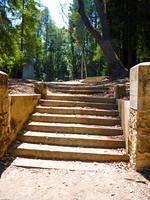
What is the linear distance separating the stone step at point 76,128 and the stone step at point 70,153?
613 mm

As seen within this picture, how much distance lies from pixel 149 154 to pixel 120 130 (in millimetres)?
1336

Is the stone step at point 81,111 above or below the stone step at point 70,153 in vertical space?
above

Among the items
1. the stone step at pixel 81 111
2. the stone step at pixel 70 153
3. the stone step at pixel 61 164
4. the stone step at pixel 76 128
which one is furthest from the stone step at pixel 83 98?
the stone step at pixel 61 164

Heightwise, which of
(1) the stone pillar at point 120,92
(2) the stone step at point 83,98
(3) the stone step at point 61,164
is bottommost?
(3) the stone step at point 61,164

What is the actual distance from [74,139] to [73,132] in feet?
1.30

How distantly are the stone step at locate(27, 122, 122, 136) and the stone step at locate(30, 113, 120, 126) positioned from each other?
0.20 m

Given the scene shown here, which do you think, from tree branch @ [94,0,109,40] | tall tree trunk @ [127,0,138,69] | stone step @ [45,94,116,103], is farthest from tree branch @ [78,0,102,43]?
stone step @ [45,94,116,103]

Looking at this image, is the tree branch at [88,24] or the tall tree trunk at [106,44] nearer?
the tall tree trunk at [106,44]

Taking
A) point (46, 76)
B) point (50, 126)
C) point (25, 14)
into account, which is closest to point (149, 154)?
point (50, 126)

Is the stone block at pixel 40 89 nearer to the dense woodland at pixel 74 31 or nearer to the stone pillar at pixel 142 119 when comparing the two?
the stone pillar at pixel 142 119

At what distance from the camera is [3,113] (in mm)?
4918

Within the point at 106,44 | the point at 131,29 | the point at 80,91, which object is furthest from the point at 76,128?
the point at 131,29

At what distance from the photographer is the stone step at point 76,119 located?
6148mm

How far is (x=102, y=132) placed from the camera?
5777 millimetres
